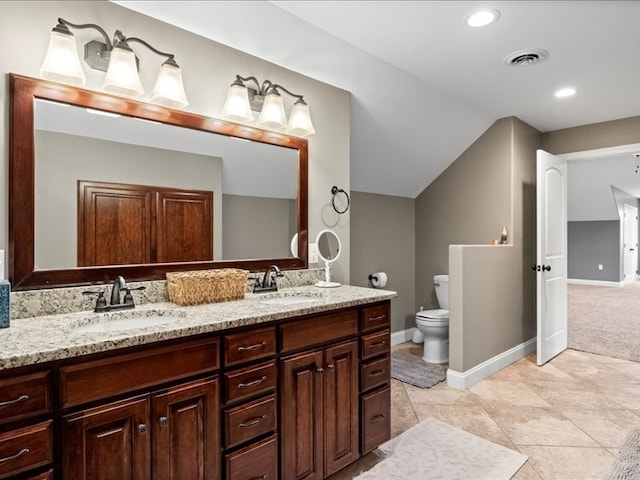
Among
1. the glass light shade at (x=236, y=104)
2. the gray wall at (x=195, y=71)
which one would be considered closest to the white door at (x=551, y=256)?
the gray wall at (x=195, y=71)

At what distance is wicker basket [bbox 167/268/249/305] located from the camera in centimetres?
177

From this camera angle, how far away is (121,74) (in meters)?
1.64

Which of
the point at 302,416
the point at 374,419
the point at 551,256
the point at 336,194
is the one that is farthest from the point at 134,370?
the point at 551,256

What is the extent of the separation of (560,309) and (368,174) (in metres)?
2.41

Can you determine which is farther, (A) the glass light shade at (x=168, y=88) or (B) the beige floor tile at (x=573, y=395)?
(B) the beige floor tile at (x=573, y=395)

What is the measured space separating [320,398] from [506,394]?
1891mm

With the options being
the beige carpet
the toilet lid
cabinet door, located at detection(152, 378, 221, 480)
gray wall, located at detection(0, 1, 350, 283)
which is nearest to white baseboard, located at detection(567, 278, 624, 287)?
the beige carpet

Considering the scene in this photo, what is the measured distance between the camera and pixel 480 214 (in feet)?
12.7

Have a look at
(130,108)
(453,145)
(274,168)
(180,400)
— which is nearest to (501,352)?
(453,145)

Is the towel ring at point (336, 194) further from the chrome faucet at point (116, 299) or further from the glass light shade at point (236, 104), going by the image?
the chrome faucet at point (116, 299)

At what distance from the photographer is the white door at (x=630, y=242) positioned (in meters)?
9.13

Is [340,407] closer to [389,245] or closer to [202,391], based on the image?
[202,391]

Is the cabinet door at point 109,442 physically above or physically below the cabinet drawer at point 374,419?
above

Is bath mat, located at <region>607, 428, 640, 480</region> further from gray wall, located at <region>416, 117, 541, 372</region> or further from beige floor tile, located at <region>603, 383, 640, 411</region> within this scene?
gray wall, located at <region>416, 117, 541, 372</region>
